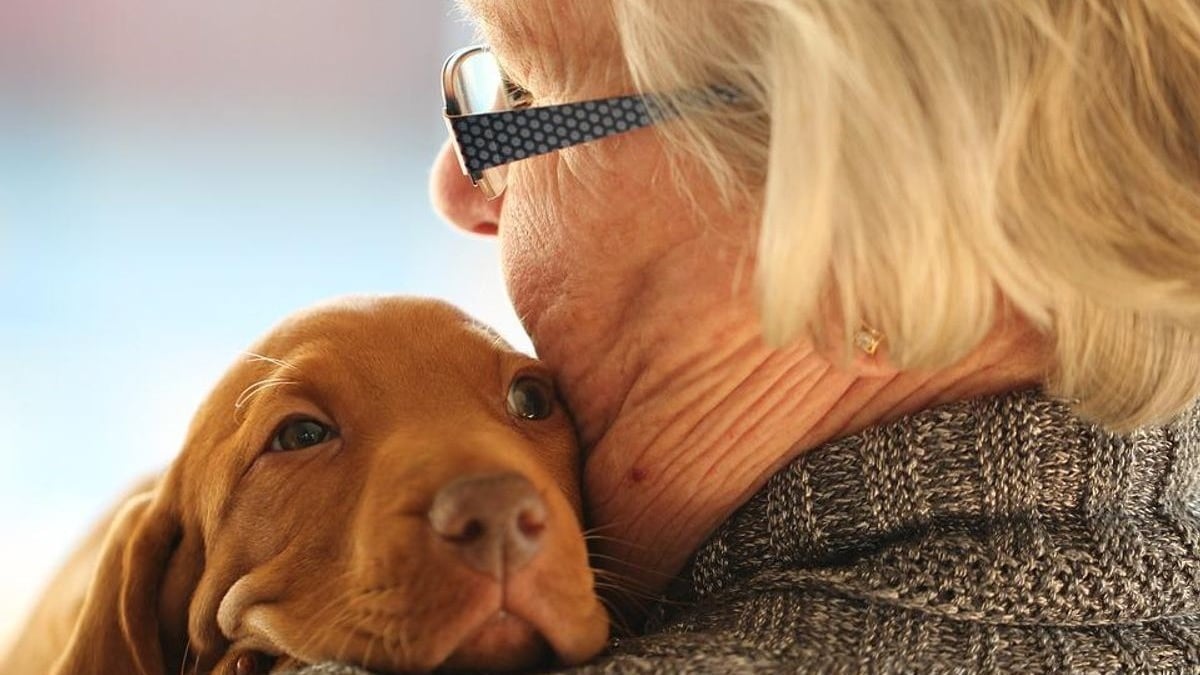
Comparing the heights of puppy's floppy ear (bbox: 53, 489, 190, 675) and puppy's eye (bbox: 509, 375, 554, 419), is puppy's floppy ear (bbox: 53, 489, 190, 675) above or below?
below

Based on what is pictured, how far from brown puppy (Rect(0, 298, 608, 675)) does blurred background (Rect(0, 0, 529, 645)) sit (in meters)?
1.24

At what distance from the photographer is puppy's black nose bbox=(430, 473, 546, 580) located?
111 centimetres

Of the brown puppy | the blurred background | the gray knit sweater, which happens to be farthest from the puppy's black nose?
the blurred background

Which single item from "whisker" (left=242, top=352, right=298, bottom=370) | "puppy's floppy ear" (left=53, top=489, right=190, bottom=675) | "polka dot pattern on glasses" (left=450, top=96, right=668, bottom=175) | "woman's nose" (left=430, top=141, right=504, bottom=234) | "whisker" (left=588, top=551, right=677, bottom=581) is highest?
"polka dot pattern on glasses" (left=450, top=96, right=668, bottom=175)

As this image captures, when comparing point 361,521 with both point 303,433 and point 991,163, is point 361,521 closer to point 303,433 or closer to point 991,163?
point 303,433

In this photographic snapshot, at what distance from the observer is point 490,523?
3.64 feet

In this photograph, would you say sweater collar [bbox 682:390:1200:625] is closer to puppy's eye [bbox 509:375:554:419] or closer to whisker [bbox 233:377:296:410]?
puppy's eye [bbox 509:375:554:419]

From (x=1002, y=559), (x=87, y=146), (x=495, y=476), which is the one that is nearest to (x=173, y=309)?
(x=87, y=146)

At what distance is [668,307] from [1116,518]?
45 centimetres

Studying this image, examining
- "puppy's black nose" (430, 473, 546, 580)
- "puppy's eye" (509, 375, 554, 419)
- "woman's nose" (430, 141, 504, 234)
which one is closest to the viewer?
"puppy's black nose" (430, 473, 546, 580)

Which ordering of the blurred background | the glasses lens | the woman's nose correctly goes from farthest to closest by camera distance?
the blurred background < the woman's nose < the glasses lens

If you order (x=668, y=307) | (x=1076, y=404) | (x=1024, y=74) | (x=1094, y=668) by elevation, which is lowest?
(x=1094, y=668)

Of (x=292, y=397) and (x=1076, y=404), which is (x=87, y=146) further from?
(x=1076, y=404)

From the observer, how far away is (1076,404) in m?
1.19
